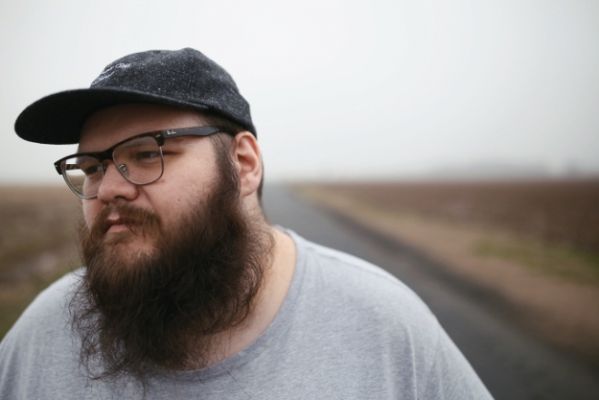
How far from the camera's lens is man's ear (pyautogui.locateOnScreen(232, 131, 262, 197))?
141 centimetres

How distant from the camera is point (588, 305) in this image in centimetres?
568

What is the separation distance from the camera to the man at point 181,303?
1.11 m

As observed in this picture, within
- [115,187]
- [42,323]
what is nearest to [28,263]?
[42,323]

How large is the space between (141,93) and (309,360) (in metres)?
1.10

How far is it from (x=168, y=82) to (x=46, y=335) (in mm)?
1120

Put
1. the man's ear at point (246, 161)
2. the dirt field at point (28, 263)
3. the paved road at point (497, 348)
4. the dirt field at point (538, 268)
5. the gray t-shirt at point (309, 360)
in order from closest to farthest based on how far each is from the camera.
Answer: the gray t-shirt at point (309, 360), the man's ear at point (246, 161), the paved road at point (497, 348), the dirt field at point (538, 268), the dirt field at point (28, 263)

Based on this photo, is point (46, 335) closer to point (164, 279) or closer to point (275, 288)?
point (164, 279)

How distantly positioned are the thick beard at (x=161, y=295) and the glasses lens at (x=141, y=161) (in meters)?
0.13

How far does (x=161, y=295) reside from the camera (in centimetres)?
116

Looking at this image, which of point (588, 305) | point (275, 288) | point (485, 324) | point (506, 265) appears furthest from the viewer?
point (506, 265)

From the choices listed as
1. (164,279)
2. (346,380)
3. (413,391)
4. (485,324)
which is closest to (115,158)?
(164,279)

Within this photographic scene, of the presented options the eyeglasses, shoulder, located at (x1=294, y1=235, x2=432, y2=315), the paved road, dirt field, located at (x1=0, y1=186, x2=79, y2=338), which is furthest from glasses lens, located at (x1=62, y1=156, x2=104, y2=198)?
the paved road

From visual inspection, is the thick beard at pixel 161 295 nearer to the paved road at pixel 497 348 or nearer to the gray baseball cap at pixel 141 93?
the gray baseball cap at pixel 141 93

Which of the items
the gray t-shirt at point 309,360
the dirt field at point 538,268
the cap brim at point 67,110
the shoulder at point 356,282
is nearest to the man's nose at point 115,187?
the cap brim at point 67,110
